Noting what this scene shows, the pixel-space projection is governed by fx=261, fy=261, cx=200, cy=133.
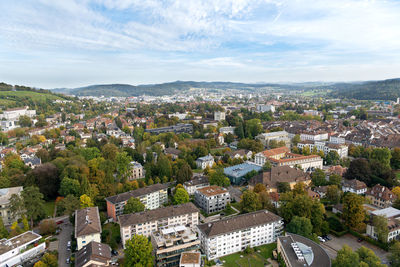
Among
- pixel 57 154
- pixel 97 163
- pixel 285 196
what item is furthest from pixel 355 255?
pixel 57 154

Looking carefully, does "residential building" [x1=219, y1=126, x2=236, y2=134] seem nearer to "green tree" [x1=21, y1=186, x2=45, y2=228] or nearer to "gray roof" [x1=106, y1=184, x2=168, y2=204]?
"gray roof" [x1=106, y1=184, x2=168, y2=204]

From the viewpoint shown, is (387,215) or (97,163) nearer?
(387,215)

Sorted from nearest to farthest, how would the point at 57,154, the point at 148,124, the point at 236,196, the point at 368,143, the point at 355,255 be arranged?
1. the point at 355,255
2. the point at 236,196
3. the point at 57,154
4. the point at 368,143
5. the point at 148,124

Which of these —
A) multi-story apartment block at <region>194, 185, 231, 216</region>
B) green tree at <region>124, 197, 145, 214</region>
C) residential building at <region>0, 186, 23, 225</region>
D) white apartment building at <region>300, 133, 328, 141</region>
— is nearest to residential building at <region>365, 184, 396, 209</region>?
multi-story apartment block at <region>194, 185, 231, 216</region>

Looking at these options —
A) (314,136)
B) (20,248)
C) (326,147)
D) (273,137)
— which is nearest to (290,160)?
(326,147)

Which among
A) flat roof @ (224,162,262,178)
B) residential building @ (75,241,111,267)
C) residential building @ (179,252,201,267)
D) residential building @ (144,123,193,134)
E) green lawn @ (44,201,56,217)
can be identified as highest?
residential building @ (144,123,193,134)

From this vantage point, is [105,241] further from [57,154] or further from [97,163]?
[57,154]

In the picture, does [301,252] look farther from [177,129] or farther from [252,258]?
[177,129]
